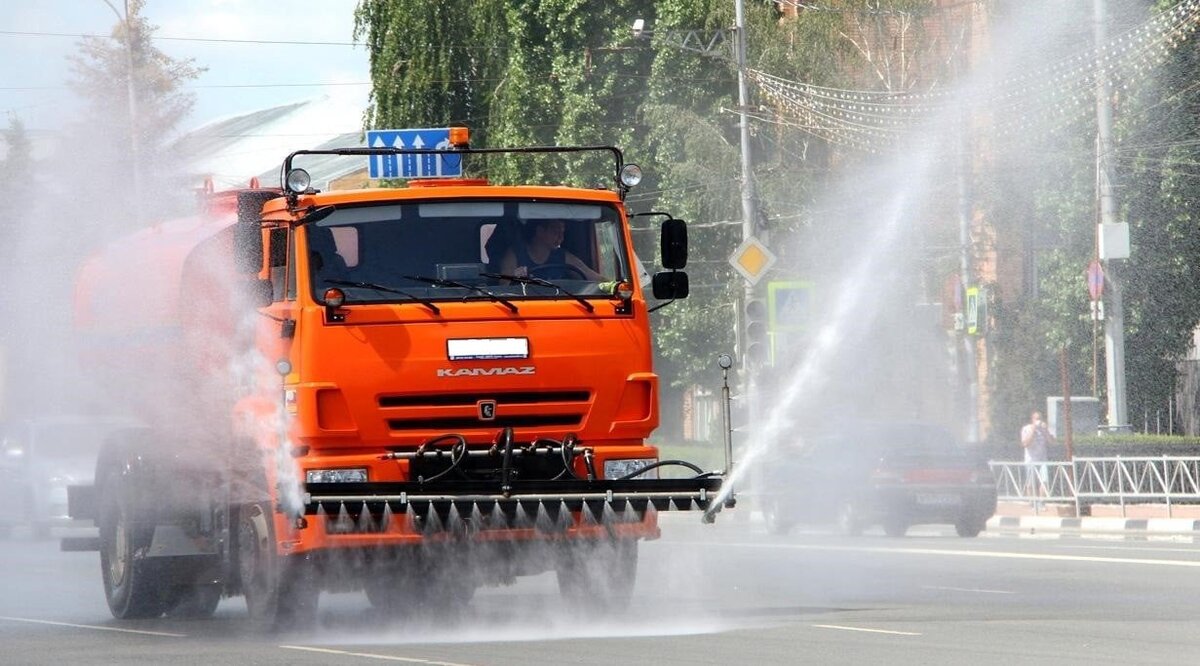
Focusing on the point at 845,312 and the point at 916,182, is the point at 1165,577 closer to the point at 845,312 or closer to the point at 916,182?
the point at 845,312

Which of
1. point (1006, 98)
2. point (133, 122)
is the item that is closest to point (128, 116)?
point (133, 122)

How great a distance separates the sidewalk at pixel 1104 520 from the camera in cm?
2738

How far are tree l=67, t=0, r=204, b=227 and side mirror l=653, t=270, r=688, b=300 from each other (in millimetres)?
5924

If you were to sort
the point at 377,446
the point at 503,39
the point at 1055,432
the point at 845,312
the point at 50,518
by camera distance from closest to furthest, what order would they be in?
the point at 377,446 → the point at 50,518 → the point at 1055,432 → the point at 845,312 → the point at 503,39

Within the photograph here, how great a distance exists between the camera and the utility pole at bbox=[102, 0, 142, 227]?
735 inches

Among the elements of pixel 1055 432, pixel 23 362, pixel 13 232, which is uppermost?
pixel 13 232

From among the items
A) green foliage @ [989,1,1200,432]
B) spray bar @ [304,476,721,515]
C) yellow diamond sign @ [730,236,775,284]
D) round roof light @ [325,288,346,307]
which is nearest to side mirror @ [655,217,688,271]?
spray bar @ [304,476,721,515]

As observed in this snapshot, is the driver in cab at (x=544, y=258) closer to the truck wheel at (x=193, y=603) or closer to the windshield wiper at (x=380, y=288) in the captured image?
the windshield wiper at (x=380, y=288)

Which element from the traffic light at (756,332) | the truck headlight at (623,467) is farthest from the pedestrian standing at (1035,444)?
the truck headlight at (623,467)

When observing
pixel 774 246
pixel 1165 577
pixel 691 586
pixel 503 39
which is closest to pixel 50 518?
pixel 691 586

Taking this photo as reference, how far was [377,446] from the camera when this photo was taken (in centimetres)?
1303

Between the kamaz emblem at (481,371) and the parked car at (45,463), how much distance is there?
3.98 m

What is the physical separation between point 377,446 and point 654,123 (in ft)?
116

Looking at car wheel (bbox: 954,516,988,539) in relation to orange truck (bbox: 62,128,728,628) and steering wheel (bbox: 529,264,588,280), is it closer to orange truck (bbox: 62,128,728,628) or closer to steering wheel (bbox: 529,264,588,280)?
orange truck (bbox: 62,128,728,628)
